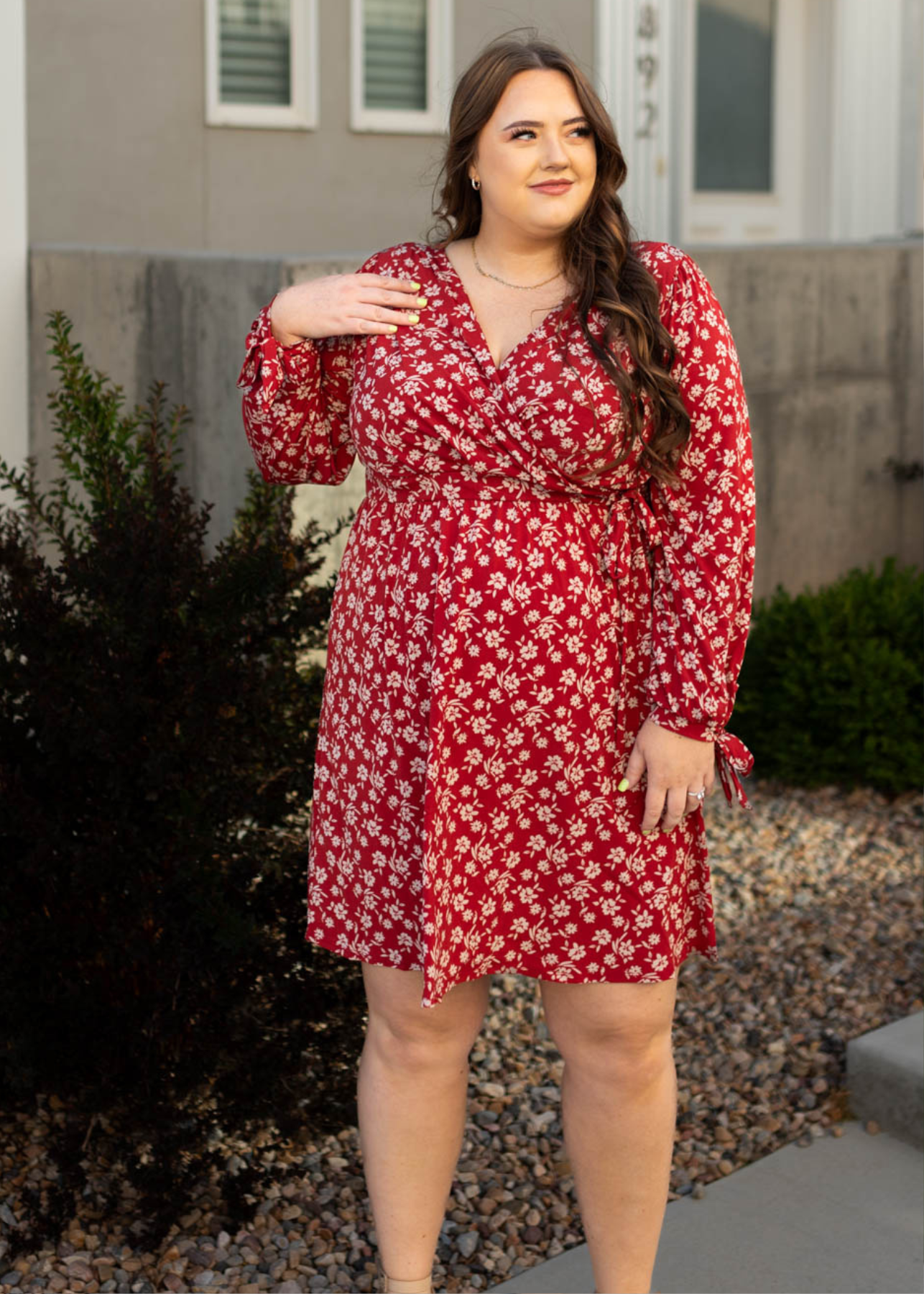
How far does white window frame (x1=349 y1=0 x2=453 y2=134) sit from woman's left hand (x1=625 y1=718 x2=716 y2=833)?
6131 mm

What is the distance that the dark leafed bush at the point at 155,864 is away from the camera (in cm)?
271

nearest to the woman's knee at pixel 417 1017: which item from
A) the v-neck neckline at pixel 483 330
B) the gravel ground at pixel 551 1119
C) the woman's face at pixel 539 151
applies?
the gravel ground at pixel 551 1119

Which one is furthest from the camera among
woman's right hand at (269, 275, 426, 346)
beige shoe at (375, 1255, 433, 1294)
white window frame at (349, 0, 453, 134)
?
white window frame at (349, 0, 453, 134)

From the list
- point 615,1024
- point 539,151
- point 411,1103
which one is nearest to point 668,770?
point 615,1024

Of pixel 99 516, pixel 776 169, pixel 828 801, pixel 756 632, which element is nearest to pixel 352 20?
pixel 776 169

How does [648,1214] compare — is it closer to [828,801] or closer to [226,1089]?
[226,1089]

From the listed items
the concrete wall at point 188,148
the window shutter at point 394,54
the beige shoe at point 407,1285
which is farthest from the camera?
the window shutter at point 394,54

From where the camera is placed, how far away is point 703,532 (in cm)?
216

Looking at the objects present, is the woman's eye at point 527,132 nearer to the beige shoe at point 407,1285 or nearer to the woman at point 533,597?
the woman at point 533,597

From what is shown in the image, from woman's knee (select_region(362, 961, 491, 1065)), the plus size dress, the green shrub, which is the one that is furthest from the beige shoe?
the green shrub

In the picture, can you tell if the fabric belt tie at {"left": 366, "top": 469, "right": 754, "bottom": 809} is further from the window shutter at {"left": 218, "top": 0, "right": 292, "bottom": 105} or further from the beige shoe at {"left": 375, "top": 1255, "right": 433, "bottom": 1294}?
the window shutter at {"left": 218, "top": 0, "right": 292, "bottom": 105}

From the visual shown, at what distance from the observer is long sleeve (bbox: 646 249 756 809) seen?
2125mm

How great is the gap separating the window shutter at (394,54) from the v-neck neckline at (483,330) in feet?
19.8

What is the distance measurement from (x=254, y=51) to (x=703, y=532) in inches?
243
